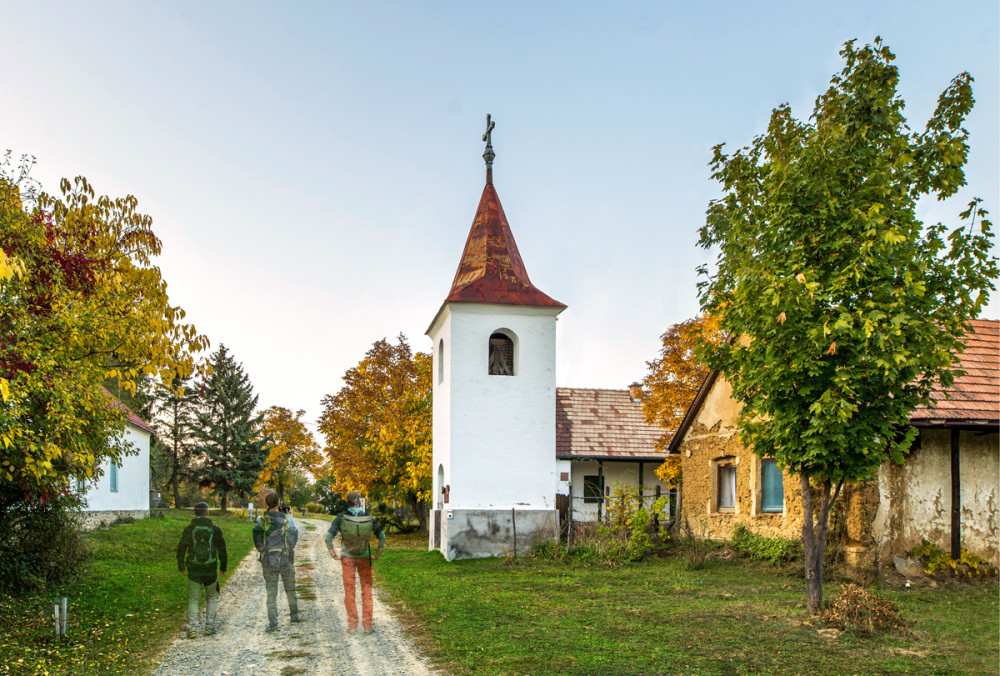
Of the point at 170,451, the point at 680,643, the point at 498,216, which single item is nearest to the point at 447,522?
the point at 498,216

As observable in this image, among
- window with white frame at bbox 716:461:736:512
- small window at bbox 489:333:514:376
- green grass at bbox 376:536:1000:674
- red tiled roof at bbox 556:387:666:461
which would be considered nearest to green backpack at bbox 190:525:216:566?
green grass at bbox 376:536:1000:674

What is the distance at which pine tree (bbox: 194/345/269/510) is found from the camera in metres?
45.2

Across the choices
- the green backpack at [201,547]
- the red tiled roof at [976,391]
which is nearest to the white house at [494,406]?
the red tiled roof at [976,391]

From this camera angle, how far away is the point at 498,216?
65.4ft

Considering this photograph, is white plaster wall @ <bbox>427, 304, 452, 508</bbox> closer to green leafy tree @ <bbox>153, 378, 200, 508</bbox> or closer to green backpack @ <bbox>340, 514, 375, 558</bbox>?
green backpack @ <bbox>340, 514, 375, 558</bbox>

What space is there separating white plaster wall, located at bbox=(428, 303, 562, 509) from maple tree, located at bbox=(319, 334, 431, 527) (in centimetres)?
477

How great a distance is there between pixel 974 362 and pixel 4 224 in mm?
16719

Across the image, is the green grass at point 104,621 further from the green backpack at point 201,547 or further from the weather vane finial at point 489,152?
the weather vane finial at point 489,152

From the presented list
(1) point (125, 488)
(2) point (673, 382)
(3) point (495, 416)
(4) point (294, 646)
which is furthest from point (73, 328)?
(1) point (125, 488)

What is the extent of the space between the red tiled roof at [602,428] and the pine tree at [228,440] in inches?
937

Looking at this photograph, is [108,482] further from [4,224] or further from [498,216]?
[4,224]

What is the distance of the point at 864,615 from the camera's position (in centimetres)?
891

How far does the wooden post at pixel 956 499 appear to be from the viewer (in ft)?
42.9

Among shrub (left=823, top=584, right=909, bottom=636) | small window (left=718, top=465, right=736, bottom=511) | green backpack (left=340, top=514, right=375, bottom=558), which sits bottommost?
shrub (left=823, top=584, right=909, bottom=636)
